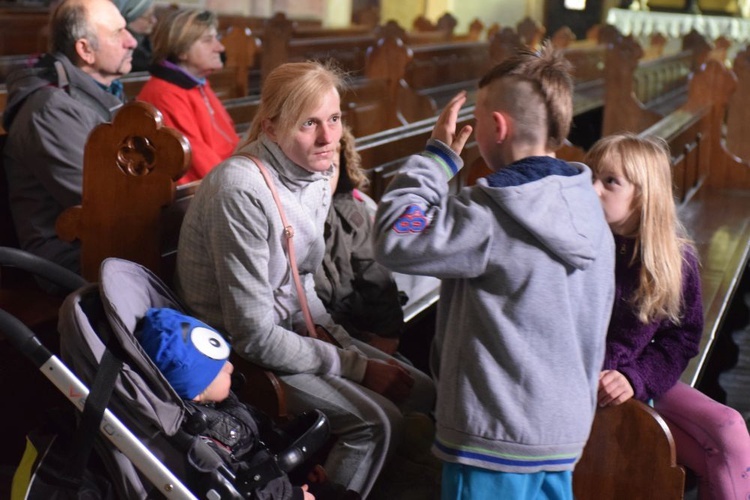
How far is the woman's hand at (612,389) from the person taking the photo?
8.34ft

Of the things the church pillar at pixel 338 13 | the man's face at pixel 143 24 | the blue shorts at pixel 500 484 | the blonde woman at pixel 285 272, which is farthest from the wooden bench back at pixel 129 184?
the church pillar at pixel 338 13

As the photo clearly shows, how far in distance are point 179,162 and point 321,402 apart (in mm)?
779

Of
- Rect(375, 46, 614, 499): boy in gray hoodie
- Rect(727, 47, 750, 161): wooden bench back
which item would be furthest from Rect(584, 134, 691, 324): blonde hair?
Rect(727, 47, 750, 161): wooden bench back

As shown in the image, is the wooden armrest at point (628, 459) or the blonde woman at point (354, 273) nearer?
the wooden armrest at point (628, 459)

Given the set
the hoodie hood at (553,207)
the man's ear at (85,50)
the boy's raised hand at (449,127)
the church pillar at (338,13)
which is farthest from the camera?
the church pillar at (338,13)

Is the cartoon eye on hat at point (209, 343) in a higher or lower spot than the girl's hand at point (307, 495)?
higher

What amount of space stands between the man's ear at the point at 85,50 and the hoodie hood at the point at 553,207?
203cm

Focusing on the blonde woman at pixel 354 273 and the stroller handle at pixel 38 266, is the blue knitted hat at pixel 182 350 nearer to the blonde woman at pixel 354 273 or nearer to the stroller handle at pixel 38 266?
the stroller handle at pixel 38 266

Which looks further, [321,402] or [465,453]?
[321,402]

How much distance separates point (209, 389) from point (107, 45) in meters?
1.76

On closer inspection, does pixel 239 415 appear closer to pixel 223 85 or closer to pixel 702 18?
pixel 223 85

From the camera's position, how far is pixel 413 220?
6.93 feet

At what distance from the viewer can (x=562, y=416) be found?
2.18 m

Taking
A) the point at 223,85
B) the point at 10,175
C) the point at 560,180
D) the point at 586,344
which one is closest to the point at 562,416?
the point at 586,344
